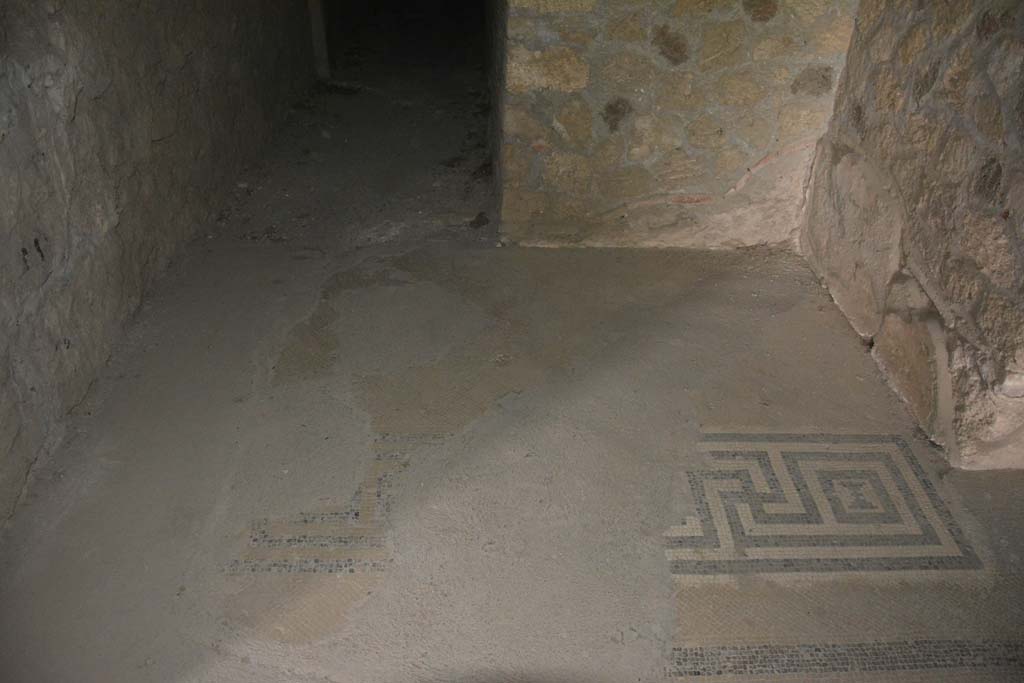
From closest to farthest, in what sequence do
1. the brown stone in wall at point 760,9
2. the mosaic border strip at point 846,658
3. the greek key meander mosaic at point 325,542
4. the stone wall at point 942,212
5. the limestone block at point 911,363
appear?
the mosaic border strip at point 846,658 < the greek key meander mosaic at point 325,542 < the stone wall at point 942,212 < the limestone block at point 911,363 < the brown stone in wall at point 760,9

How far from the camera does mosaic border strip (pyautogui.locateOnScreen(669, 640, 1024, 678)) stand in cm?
142

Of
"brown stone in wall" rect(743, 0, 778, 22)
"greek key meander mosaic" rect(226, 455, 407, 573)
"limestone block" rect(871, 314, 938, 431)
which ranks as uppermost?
"brown stone in wall" rect(743, 0, 778, 22)

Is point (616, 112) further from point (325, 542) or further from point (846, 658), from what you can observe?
point (846, 658)

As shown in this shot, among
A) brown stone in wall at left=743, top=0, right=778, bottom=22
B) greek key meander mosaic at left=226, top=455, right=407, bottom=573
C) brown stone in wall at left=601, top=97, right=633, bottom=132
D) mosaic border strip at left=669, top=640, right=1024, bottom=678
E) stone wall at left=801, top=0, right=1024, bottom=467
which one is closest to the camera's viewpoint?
mosaic border strip at left=669, top=640, right=1024, bottom=678

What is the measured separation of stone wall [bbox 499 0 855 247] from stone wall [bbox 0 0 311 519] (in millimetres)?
1034

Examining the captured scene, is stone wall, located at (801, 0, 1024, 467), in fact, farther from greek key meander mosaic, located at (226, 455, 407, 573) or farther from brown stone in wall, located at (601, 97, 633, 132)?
greek key meander mosaic, located at (226, 455, 407, 573)

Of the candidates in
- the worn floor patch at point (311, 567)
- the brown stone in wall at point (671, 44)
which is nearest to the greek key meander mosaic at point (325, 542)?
the worn floor patch at point (311, 567)

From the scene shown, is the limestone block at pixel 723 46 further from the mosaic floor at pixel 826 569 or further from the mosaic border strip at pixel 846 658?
the mosaic border strip at pixel 846 658

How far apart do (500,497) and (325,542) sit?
14.7 inches

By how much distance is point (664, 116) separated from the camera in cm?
251

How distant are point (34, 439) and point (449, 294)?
3.75 feet

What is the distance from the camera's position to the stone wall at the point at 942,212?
1697 millimetres

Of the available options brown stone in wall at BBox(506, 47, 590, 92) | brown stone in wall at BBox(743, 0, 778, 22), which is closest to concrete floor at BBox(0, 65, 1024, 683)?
brown stone in wall at BBox(506, 47, 590, 92)

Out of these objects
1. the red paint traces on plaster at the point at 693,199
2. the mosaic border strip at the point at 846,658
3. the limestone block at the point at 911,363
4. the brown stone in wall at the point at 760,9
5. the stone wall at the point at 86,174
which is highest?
the brown stone in wall at the point at 760,9
